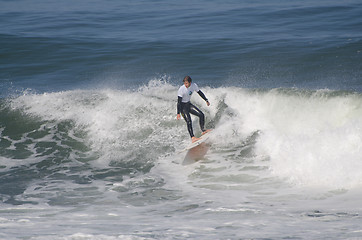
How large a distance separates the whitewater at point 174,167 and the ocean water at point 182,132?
0.04m

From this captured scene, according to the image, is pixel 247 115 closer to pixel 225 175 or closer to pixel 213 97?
pixel 213 97

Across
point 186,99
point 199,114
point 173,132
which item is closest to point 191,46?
point 173,132

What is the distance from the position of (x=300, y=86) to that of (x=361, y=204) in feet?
29.7

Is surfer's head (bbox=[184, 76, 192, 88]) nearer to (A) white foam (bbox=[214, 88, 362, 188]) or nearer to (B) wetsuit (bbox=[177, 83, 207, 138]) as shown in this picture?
(B) wetsuit (bbox=[177, 83, 207, 138])

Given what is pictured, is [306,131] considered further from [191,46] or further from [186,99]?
[191,46]

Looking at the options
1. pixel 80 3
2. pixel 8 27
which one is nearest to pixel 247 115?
pixel 8 27

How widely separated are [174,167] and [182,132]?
8.14 feet

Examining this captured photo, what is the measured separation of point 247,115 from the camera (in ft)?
47.9

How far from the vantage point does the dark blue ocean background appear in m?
19.9

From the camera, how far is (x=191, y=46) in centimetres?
2497

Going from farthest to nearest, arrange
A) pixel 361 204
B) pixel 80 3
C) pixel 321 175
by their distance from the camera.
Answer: pixel 80 3 < pixel 321 175 < pixel 361 204

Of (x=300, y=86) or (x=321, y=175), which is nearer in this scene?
(x=321, y=175)


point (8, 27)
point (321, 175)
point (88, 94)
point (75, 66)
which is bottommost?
point (321, 175)

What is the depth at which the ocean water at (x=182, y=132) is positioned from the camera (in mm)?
8602
